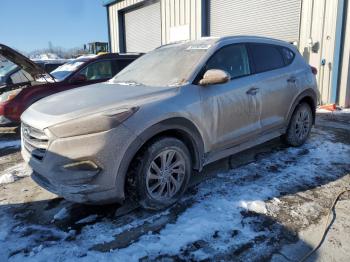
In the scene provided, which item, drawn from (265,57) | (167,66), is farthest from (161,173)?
(265,57)

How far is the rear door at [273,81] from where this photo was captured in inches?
175

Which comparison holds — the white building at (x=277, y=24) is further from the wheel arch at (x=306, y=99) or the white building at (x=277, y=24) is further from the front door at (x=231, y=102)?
the front door at (x=231, y=102)

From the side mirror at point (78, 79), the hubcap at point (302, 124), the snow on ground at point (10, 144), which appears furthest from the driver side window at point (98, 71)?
the hubcap at point (302, 124)

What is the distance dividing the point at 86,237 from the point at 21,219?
0.86m

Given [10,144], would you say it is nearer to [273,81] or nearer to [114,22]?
[273,81]

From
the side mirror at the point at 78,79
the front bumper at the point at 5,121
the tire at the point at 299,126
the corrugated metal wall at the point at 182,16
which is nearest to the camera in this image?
the tire at the point at 299,126

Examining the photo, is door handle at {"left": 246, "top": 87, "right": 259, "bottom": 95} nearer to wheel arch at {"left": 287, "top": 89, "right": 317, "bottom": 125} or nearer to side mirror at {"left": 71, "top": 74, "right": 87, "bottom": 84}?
wheel arch at {"left": 287, "top": 89, "right": 317, "bottom": 125}

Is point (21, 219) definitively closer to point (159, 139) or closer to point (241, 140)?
point (159, 139)

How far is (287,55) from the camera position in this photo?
5.11m

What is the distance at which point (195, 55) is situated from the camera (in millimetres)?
3961

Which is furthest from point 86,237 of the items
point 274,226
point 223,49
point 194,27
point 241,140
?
point 194,27

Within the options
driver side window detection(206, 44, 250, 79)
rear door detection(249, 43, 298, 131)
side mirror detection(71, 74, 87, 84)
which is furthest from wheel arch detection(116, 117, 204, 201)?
side mirror detection(71, 74, 87, 84)

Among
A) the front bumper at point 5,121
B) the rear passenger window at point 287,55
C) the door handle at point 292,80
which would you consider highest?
the rear passenger window at point 287,55

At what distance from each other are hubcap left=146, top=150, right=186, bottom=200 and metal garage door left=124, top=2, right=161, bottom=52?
42.0 ft
